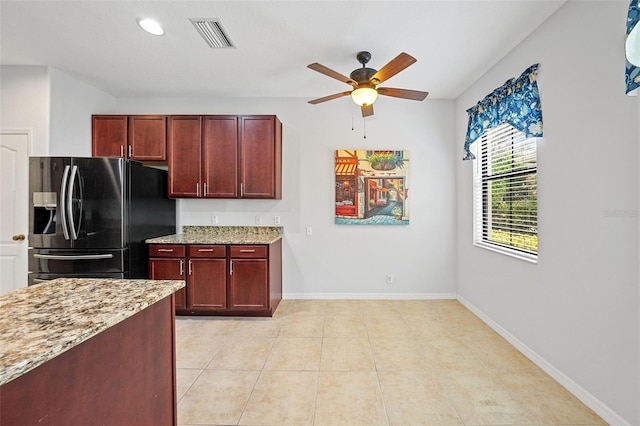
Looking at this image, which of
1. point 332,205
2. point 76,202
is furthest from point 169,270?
point 332,205

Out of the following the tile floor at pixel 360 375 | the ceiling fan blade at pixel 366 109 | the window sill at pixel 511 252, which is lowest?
the tile floor at pixel 360 375

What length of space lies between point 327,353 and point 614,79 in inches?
110

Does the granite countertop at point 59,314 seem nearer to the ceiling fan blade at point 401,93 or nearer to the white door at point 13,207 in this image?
the ceiling fan blade at point 401,93

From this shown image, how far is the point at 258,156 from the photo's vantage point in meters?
3.64

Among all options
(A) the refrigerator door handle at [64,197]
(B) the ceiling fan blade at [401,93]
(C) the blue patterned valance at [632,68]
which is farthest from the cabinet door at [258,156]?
(C) the blue patterned valance at [632,68]

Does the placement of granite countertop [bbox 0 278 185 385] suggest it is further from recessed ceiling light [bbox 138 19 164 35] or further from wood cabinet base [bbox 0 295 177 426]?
recessed ceiling light [bbox 138 19 164 35]

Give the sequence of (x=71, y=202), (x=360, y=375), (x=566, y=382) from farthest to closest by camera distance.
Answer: (x=71, y=202) → (x=360, y=375) → (x=566, y=382)

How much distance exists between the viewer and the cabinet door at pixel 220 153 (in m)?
3.64

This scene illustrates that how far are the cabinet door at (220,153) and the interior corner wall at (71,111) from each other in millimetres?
1434

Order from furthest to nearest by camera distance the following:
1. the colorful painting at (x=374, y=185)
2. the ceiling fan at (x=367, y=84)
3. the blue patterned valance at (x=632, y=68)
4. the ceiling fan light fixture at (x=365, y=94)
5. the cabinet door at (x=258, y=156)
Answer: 1. the colorful painting at (x=374, y=185)
2. the cabinet door at (x=258, y=156)
3. the ceiling fan light fixture at (x=365, y=94)
4. the ceiling fan at (x=367, y=84)
5. the blue patterned valance at (x=632, y=68)

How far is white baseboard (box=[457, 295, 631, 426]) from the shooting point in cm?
179

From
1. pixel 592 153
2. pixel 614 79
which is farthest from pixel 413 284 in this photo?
pixel 614 79

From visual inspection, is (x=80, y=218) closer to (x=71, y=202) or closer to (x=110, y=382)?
(x=71, y=202)

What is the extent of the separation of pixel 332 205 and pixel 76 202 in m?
2.83
